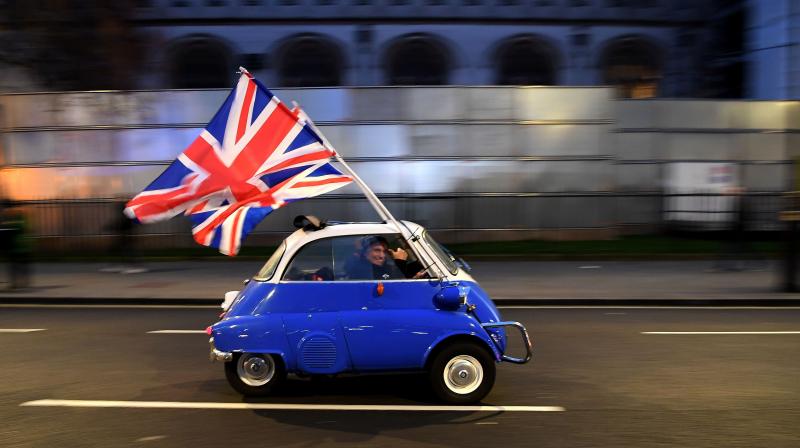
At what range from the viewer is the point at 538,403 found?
5883 mm

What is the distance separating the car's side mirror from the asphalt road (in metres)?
0.84

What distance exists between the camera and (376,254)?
19.5ft

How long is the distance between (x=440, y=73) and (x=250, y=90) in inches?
1097

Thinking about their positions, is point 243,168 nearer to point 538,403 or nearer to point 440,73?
point 538,403

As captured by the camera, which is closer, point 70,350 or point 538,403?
point 538,403

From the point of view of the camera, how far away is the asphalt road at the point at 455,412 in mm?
5109

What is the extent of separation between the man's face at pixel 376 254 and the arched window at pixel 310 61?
27.7m

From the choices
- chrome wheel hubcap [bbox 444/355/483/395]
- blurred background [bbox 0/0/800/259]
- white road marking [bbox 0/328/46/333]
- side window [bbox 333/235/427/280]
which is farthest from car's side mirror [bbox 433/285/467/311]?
blurred background [bbox 0/0/800/259]

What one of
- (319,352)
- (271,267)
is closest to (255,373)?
(319,352)

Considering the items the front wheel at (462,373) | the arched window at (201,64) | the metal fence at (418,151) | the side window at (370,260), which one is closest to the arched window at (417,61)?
the arched window at (201,64)

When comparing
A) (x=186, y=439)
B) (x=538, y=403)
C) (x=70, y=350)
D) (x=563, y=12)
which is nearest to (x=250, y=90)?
(x=186, y=439)

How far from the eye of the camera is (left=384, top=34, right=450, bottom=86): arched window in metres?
32.7

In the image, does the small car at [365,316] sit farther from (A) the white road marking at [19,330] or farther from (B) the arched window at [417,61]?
(B) the arched window at [417,61]

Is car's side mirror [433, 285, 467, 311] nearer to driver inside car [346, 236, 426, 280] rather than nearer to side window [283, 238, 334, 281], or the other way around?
driver inside car [346, 236, 426, 280]
